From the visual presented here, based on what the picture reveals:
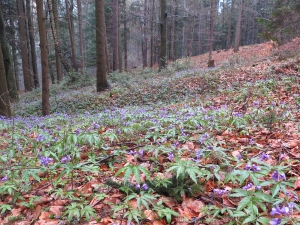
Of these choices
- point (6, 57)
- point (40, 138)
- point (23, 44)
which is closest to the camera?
point (40, 138)

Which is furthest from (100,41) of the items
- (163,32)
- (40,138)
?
(40,138)

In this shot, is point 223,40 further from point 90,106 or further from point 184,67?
point 90,106

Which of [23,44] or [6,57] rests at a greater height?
[23,44]

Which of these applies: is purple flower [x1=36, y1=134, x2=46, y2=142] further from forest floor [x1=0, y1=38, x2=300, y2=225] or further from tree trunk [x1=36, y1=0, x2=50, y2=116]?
tree trunk [x1=36, y1=0, x2=50, y2=116]

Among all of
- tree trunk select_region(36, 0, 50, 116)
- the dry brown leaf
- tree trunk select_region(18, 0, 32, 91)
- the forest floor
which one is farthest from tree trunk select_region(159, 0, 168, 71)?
the dry brown leaf

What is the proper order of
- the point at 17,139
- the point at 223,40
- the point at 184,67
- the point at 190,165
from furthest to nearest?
the point at 223,40, the point at 184,67, the point at 17,139, the point at 190,165

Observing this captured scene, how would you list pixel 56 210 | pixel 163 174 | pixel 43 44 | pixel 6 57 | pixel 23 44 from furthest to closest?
pixel 23 44 < pixel 6 57 < pixel 43 44 < pixel 163 174 < pixel 56 210

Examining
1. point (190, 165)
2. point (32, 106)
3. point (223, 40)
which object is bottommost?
point (32, 106)

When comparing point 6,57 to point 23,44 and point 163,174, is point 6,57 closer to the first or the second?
point 23,44

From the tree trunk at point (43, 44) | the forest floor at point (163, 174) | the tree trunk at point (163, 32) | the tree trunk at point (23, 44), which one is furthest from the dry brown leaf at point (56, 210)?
the tree trunk at point (163, 32)

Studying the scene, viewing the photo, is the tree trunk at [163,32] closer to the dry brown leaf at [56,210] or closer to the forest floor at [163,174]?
the forest floor at [163,174]

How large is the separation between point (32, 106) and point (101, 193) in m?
11.4

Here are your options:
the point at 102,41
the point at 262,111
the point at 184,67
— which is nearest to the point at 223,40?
the point at 184,67

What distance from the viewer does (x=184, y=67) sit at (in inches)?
731
